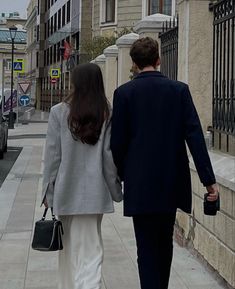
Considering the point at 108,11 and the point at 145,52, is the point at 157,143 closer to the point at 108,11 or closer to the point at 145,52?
the point at 145,52

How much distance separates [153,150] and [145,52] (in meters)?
0.69

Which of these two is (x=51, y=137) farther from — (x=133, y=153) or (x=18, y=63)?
(x=18, y=63)

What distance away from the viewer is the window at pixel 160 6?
37125 mm

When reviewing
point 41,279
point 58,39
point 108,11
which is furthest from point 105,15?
point 41,279

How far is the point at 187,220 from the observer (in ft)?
22.5

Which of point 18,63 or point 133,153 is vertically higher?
point 18,63

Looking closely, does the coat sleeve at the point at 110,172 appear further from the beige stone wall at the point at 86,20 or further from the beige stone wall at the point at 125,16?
Answer: the beige stone wall at the point at 86,20

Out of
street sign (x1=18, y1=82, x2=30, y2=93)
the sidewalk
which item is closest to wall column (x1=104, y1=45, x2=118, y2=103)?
the sidewalk

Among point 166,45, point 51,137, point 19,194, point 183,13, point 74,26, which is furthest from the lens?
point 74,26

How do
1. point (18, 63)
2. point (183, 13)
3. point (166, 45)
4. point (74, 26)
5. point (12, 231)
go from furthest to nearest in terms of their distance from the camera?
point (74, 26) → point (18, 63) → point (166, 45) → point (12, 231) → point (183, 13)

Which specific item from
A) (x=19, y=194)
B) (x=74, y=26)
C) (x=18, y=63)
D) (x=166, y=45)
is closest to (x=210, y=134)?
(x=166, y=45)

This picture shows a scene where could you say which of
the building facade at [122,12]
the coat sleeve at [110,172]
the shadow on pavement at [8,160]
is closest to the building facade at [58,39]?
the building facade at [122,12]

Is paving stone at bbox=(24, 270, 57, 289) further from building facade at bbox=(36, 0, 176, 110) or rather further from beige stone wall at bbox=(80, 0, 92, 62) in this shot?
beige stone wall at bbox=(80, 0, 92, 62)

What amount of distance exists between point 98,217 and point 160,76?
1125mm
